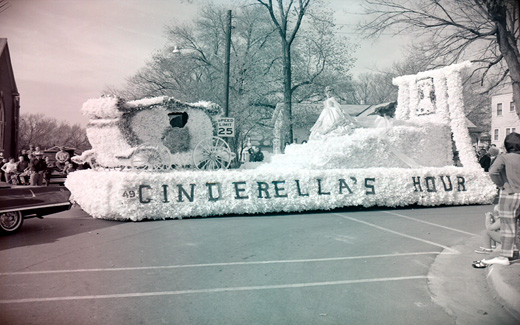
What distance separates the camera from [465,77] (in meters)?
11.9

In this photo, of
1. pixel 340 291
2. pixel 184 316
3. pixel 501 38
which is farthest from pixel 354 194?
pixel 184 316

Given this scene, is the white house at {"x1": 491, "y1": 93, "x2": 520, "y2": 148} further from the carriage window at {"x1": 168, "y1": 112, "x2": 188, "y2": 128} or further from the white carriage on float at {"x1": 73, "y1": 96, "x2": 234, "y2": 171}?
the carriage window at {"x1": 168, "y1": 112, "x2": 188, "y2": 128}

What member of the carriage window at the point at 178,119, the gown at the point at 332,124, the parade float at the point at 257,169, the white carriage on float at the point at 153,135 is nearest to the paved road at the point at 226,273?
the parade float at the point at 257,169

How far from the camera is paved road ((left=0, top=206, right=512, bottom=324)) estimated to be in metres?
2.99

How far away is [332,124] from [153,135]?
4739mm

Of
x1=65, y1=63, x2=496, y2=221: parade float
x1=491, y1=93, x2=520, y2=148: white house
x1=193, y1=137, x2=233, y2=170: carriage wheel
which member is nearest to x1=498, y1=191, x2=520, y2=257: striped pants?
x1=491, y1=93, x2=520, y2=148: white house

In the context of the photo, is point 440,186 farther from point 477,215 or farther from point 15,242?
point 15,242

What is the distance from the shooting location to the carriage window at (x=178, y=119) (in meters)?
9.43

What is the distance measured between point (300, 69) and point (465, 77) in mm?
5529

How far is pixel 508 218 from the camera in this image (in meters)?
4.04

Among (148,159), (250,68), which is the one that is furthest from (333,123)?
(250,68)

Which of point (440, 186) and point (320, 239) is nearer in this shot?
point (320, 239)

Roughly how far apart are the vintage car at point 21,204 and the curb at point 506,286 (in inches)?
240

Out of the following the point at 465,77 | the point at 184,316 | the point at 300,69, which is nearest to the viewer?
the point at 184,316
